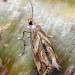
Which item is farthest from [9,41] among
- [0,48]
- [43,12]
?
[43,12]

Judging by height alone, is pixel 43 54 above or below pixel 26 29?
below

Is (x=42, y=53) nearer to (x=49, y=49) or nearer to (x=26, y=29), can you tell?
(x=49, y=49)

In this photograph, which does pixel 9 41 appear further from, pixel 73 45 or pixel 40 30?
pixel 73 45

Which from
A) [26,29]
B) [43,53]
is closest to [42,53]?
[43,53]

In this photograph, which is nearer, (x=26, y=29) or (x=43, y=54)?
(x=43, y=54)

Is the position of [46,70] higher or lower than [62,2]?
lower

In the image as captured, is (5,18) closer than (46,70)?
No
